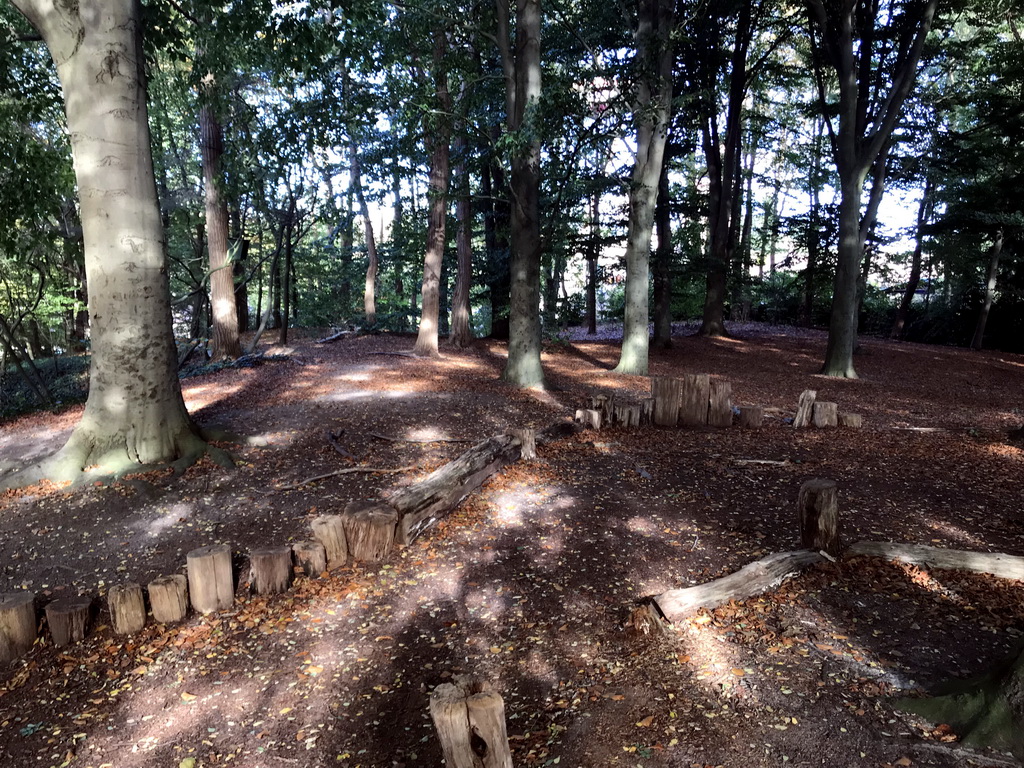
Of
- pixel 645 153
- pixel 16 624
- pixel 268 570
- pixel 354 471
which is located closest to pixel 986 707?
pixel 268 570

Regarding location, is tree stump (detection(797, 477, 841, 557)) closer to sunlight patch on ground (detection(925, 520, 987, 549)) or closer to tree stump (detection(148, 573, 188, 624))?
sunlight patch on ground (detection(925, 520, 987, 549))

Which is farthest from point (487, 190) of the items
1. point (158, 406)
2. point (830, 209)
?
point (158, 406)

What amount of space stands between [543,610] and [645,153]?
11332 mm

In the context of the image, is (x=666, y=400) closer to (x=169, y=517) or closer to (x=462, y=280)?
(x=169, y=517)

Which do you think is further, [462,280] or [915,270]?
[915,270]

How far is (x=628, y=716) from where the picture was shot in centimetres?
279

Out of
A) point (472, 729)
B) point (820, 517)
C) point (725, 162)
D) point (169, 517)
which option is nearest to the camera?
point (472, 729)

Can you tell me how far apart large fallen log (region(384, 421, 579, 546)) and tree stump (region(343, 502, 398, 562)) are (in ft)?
0.41

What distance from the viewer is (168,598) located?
152 inches

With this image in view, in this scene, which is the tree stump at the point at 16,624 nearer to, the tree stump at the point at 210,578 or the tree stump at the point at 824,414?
the tree stump at the point at 210,578

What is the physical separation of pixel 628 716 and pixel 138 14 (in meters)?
7.37

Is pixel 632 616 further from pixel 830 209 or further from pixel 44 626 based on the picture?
pixel 830 209

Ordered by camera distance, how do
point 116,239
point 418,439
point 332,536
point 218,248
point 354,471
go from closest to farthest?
point 332,536 < point 116,239 < point 354,471 < point 418,439 < point 218,248

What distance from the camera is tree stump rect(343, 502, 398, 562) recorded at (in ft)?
15.0
